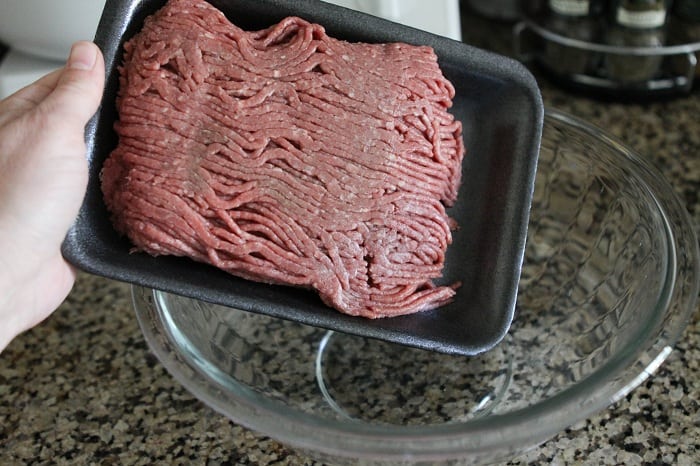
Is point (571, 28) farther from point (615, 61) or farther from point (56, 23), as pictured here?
point (56, 23)

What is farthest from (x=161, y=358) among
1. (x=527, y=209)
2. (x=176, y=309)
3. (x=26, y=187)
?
(x=527, y=209)

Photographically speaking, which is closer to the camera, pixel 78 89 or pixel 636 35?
pixel 78 89

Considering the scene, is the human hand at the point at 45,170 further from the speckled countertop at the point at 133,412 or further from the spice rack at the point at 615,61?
the spice rack at the point at 615,61

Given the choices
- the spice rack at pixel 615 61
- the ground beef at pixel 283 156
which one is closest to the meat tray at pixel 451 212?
the ground beef at pixel 283 156

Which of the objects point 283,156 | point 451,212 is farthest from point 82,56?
point 451,212

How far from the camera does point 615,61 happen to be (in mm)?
1510

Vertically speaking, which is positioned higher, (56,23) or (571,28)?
(56,23)

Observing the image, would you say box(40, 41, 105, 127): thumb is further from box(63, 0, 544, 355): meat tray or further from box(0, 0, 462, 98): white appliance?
box(0, 0, 462, 98): white appliance

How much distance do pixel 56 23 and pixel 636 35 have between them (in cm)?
94

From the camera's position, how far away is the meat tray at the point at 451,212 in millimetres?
865

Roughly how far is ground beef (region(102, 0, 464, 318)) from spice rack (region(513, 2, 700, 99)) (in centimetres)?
66

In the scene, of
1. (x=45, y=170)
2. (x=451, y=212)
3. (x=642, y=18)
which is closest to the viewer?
(x=45, y=170)

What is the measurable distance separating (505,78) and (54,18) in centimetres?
59

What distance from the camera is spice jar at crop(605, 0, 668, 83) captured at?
145cm
